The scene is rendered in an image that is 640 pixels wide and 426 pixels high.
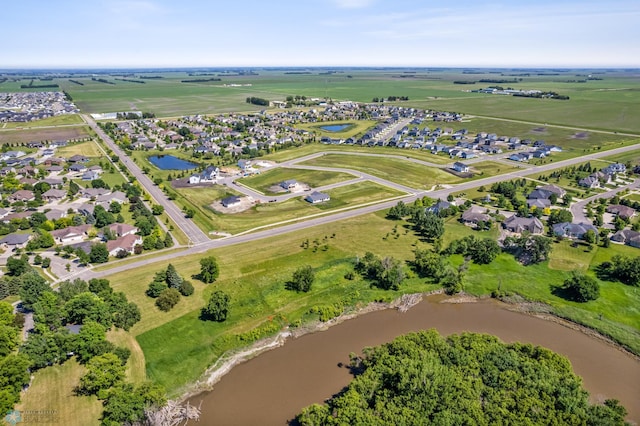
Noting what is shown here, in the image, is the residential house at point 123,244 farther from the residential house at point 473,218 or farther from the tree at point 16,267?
the residential house at point 473,218

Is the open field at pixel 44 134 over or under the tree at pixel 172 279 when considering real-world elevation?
over

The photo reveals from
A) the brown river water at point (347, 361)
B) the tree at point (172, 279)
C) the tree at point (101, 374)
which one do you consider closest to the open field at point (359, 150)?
the tree at point (172, 279)

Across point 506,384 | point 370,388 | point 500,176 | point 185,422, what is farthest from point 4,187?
point 500,176

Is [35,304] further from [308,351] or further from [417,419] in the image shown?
[417,419]

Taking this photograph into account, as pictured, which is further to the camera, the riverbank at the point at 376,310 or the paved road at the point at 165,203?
the paved road at the point at 165,203

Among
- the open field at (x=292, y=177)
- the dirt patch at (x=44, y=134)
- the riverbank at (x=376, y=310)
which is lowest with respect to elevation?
the riverbank at (x=376, y=310)

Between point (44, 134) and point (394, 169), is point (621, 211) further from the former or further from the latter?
point (44, 134)

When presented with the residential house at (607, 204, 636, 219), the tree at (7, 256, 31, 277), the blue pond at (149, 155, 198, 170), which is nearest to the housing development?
the tree at (7, 256, 31, 277)
